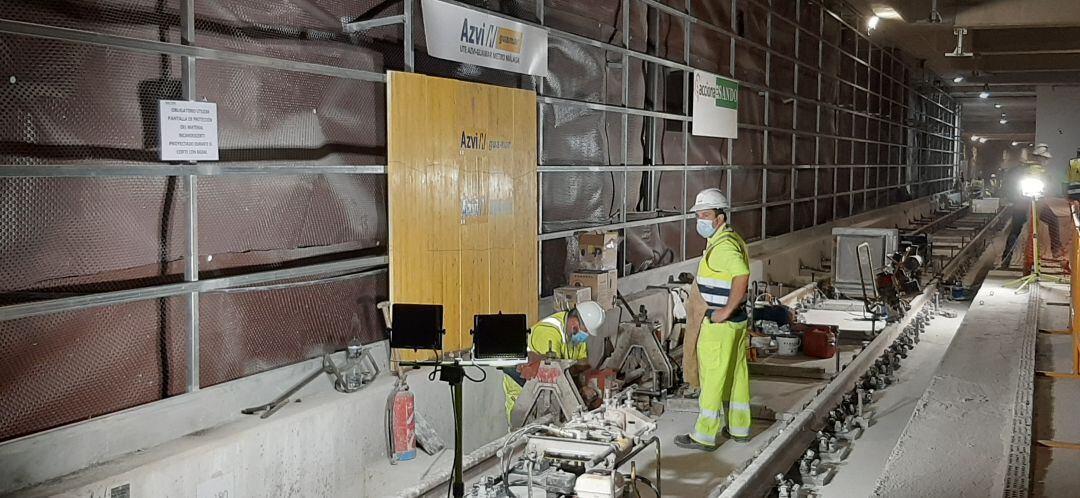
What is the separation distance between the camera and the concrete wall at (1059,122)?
37719mm

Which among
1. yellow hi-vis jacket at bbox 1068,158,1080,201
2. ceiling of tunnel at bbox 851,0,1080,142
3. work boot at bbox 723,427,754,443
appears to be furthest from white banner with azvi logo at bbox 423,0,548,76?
yellow hi-vis jacket at bbox 1068,158,1080,201

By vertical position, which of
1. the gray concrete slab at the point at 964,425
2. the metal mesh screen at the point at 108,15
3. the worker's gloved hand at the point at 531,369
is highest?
the metal mesh screen at the point at 108,15

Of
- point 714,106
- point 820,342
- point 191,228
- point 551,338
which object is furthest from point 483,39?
point 714,106

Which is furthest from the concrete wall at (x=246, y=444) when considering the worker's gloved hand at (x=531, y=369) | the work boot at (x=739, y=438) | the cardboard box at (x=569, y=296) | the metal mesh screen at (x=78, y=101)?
the work boot at (x=739, y=438)

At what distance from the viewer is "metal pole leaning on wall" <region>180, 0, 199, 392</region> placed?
6262 mm

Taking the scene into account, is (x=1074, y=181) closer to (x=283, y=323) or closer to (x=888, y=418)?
(x=888, y=418)

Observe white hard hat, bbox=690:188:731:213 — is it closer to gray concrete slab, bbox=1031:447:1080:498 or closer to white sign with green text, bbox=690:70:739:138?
gray concrete slab, bbox=1031:447:1080:498

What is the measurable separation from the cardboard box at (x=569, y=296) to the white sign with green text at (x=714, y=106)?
18.1ft

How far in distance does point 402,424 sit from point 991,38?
26.7 metres

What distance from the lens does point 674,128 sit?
14531 mm

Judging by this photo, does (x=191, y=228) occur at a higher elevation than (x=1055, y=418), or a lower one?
higher

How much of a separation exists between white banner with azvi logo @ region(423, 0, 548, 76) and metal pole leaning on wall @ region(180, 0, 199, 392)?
8.60 feet

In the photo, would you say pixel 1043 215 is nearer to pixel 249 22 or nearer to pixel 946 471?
pixel 946 471

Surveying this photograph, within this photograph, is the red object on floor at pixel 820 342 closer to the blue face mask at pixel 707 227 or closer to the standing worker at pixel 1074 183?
the blue face mask at pixel 707 227
